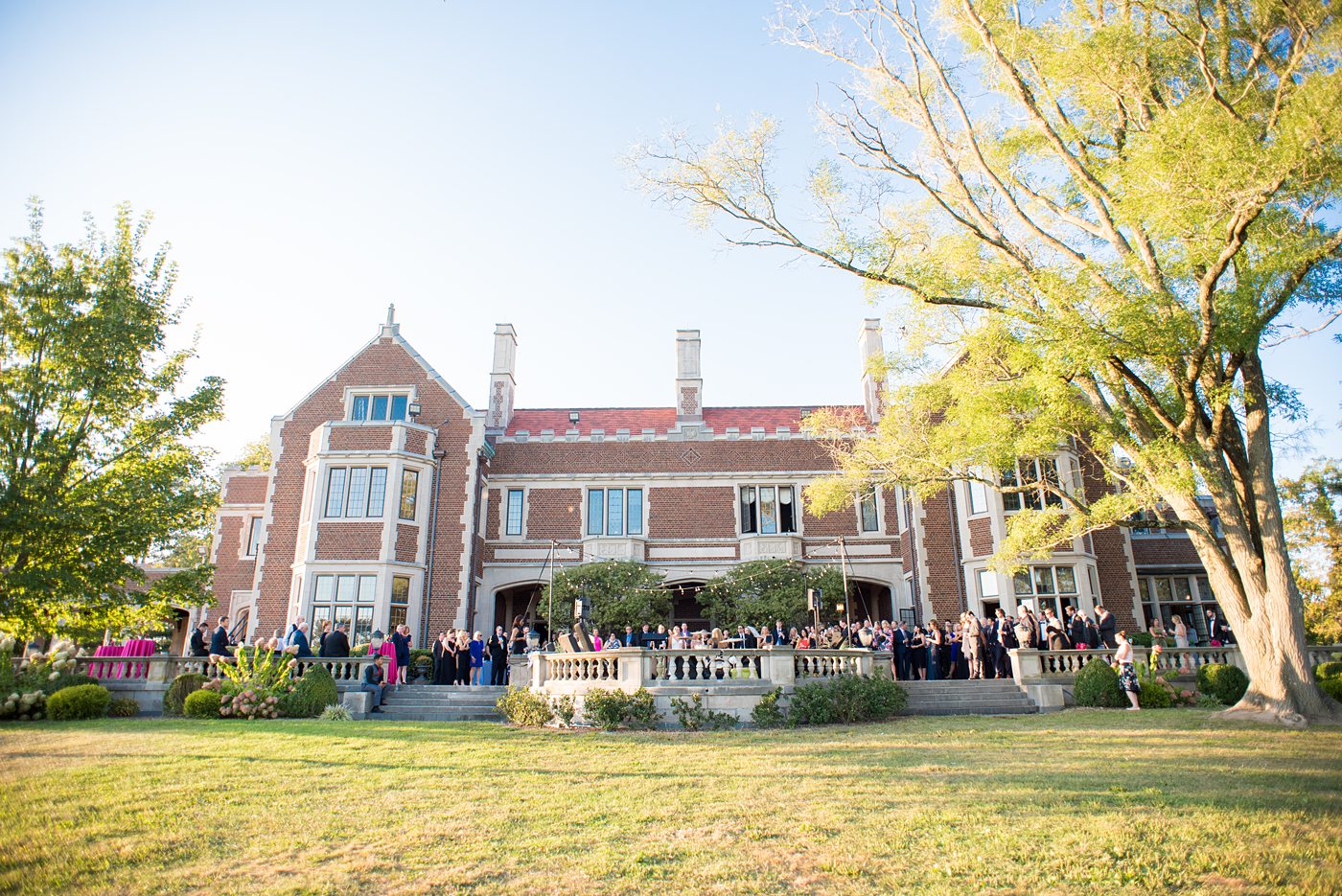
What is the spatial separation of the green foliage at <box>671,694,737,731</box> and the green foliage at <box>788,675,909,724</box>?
3.37 feet

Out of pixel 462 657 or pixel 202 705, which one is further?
pixel 462 657

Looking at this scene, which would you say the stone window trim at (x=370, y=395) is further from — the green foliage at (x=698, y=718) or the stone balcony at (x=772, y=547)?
the green foliage at (x=698, y=718)

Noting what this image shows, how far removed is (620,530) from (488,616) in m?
4.96

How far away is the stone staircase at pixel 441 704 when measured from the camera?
14773mm

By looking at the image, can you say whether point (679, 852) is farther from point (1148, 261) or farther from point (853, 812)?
point (1148, 261)

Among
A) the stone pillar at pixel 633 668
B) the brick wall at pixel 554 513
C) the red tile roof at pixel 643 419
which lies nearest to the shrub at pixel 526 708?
the stone pillar at pixel 633 668

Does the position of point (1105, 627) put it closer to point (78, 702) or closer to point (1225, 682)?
point (1225, 682)

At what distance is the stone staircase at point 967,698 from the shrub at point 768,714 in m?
3.21

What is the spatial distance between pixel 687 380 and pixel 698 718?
17634 millimetres

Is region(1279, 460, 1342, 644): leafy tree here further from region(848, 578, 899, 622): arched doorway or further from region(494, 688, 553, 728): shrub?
region(494, 688, 553, 728): shrub

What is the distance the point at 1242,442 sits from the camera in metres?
12.4

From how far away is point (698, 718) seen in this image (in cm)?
1231

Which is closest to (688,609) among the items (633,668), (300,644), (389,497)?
(389,497)

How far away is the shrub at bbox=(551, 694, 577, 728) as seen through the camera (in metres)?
12.9
